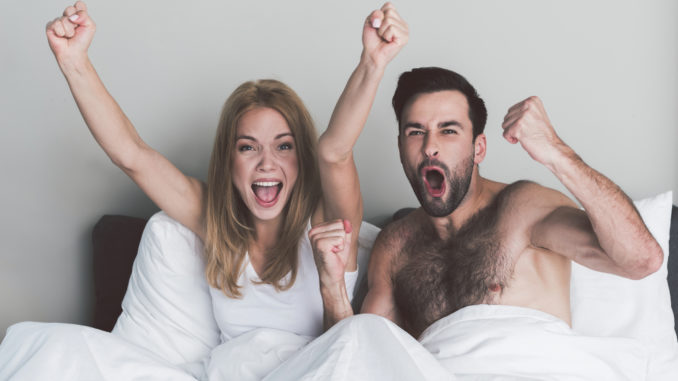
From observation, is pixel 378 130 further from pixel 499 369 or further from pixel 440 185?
pixel 499 369

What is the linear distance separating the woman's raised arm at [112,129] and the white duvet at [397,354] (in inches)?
17.5

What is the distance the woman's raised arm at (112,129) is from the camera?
156 cm

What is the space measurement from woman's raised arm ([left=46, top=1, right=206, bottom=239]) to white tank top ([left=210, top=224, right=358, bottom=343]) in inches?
8.7

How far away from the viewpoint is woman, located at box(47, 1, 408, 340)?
1669 millimetres

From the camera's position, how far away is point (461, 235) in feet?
5.55

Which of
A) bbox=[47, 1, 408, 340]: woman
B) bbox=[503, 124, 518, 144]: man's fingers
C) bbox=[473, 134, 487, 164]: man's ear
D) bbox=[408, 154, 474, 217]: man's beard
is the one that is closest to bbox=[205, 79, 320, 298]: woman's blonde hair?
bbox=[47, 1, 408, 340]: woman

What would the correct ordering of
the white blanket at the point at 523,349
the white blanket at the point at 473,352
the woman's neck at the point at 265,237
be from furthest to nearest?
1. the woman's neck at the point at 265,237
2. the white blanket at the point at 523,349
3. the white blanket at the point at 473,352

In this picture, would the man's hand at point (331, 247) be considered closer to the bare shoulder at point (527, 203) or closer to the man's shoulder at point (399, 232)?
the man's shoulder at point (399, 232)

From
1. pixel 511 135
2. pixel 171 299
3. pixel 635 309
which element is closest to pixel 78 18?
pixel 171 299

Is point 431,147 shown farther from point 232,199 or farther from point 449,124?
point 232,199

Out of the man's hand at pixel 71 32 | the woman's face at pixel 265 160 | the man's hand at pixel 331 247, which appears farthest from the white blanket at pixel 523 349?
the man's hand at pixel 71 32

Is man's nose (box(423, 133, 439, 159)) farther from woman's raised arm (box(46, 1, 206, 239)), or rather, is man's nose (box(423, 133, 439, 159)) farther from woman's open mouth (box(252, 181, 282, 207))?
woman's raised arm (box(46, 1, 206, 239))

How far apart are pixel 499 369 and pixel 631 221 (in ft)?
1.37

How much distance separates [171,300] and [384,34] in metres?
0.99
